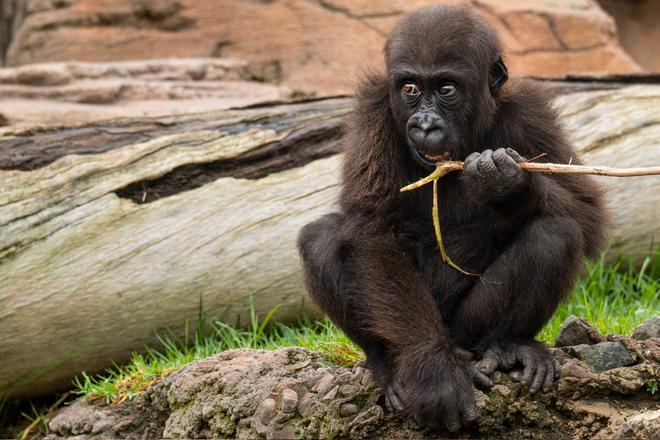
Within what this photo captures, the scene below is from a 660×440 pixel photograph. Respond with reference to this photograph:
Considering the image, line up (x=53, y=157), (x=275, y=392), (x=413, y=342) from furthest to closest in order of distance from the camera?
(x=53, y=157)
(x=275, y=392)
(x=413, y=342)

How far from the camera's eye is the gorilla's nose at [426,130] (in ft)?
15.5

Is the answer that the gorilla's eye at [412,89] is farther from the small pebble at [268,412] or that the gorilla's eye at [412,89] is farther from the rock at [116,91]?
the rock at [116,91]

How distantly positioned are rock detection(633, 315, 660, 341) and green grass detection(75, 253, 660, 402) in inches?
21.0

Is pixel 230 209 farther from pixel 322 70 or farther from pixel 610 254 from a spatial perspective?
pixel 322 70

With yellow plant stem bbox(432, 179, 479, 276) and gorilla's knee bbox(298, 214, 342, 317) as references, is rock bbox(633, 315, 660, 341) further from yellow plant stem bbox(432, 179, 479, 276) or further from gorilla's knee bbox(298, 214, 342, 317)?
gorilla's knee bbox(298, 214, 342, 317)

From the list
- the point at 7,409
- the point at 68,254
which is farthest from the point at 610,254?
the point at 7,409

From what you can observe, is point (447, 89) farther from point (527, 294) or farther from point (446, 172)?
point (527, 294)

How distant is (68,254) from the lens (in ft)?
20.9

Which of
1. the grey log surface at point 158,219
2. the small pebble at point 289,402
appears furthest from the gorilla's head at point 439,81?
the grey log surface at point 158,219

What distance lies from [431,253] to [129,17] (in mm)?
7687

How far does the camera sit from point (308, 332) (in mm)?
6547

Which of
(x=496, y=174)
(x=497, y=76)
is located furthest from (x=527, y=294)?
(x=497, y=76)

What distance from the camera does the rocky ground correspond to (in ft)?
14.3

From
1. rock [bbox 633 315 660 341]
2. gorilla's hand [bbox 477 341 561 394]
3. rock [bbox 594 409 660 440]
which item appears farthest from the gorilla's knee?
rock [bbox 633 315 660 341]
